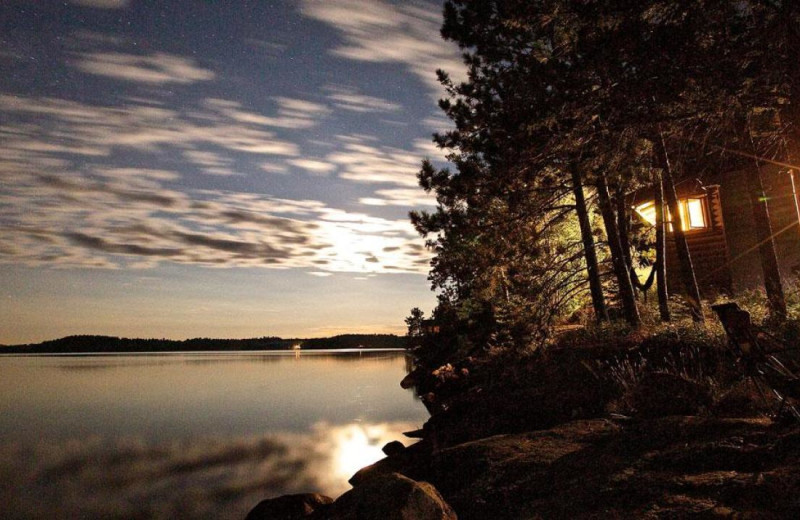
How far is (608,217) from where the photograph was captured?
1359 centimetres

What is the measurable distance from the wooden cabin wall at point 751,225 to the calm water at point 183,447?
1495 cm

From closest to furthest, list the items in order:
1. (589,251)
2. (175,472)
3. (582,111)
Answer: (582,111)
(589,251)
(175,472)

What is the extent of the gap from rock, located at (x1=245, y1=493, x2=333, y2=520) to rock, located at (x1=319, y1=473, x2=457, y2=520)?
3.87 m

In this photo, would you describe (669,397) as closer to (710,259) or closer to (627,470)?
(627,470)

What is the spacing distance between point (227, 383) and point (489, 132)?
46.4 m

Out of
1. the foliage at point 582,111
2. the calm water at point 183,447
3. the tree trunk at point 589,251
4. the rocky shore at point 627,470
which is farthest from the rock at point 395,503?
the tree trunk at point 589,251

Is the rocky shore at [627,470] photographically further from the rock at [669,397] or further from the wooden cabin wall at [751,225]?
the wooden cabin wall at [751,225]

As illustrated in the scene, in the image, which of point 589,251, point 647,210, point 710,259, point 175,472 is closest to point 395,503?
point 589,251

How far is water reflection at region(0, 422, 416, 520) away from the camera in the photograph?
1277 cm

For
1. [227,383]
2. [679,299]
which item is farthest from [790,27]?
[227,383]

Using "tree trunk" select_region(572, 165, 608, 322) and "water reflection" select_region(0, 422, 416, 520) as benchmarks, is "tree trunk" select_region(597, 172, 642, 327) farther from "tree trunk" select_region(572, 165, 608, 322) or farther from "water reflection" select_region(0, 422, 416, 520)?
"water reflection" select_region(0, 422, 416, 520)

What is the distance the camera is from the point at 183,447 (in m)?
20.3

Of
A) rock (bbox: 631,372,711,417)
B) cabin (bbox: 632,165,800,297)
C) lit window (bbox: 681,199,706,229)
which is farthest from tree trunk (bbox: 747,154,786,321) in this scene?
rock (bbox: 631,372,711,417)

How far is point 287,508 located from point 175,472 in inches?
370
